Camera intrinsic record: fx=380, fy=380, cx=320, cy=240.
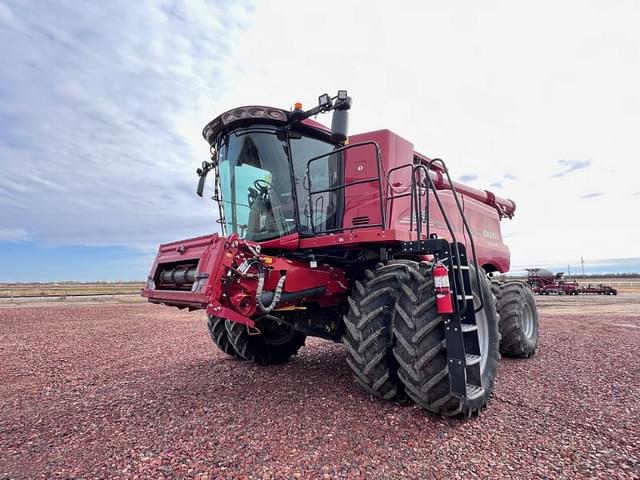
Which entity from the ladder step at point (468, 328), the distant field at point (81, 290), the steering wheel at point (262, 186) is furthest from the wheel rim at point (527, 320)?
the distant field at point (81, 290)

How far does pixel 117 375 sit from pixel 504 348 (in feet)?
20.4

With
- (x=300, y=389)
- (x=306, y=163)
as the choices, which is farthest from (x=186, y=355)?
(x=306, y=163)

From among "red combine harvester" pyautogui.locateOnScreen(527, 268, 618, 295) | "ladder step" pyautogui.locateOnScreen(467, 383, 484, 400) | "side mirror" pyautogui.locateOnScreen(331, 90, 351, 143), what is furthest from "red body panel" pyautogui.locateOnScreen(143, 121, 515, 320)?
"red combine harvester" pyautogui.locateOnScreen(527, 268, 618, 295)

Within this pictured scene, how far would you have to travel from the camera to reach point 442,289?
3.58 metres

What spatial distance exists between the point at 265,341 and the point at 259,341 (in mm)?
109

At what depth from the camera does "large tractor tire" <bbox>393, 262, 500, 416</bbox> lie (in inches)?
137

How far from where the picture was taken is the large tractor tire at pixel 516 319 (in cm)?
641

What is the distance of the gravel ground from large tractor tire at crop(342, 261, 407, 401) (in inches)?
11.1

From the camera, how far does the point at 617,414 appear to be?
3799 millimetres

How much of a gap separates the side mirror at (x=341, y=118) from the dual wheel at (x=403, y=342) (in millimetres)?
1484

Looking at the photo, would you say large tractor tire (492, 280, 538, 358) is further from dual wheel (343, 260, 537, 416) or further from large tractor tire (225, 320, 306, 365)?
large tractor tire (225, 320, 306, 365)

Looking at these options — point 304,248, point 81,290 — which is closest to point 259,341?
point 304,248

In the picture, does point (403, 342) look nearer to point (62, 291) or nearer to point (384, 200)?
point (384, 200)

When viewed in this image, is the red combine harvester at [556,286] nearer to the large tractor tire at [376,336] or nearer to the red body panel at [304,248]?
the red body panel at [304,248]
